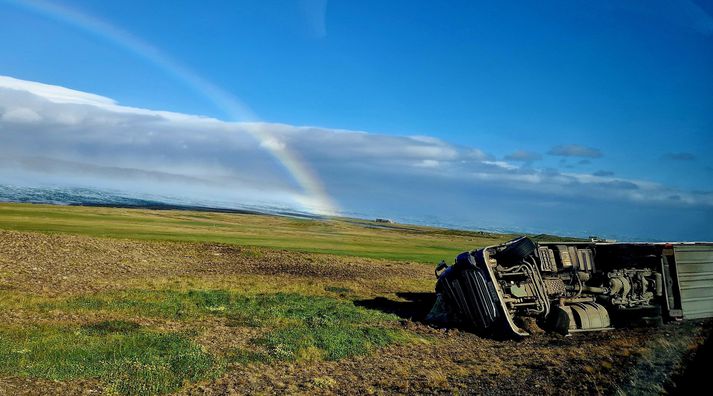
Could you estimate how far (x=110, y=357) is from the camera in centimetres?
1320

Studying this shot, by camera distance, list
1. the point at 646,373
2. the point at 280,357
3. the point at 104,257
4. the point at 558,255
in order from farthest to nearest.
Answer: the point at 104,257, the point at 558,255, the point at 280,357, the point at 646,373

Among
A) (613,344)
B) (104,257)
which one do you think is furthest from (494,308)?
(104,257)

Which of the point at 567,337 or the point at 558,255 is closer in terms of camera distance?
the point at 567,337

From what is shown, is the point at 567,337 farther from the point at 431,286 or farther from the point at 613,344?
the point at 431,286

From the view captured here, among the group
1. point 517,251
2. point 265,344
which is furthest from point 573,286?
point 265,344

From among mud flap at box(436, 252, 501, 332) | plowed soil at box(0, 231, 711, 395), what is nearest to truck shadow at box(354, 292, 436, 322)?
plowed soil at box(0, 231, 711, 395)

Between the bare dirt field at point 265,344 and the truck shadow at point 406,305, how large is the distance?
0.42 ft

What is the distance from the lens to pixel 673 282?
23781 mm

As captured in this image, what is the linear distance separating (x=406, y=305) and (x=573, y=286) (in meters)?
8.81

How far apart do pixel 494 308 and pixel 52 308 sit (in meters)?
17.9

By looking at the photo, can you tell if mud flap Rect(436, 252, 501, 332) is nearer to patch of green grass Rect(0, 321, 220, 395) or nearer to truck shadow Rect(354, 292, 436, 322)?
truck shadow Rect(354, 292, 436, 322)

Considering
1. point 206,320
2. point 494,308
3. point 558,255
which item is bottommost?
point 206,320

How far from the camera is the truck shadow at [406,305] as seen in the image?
2378 centimetres

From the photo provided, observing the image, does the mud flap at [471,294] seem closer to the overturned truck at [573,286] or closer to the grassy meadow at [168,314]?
the overturned truck at [573,286]
